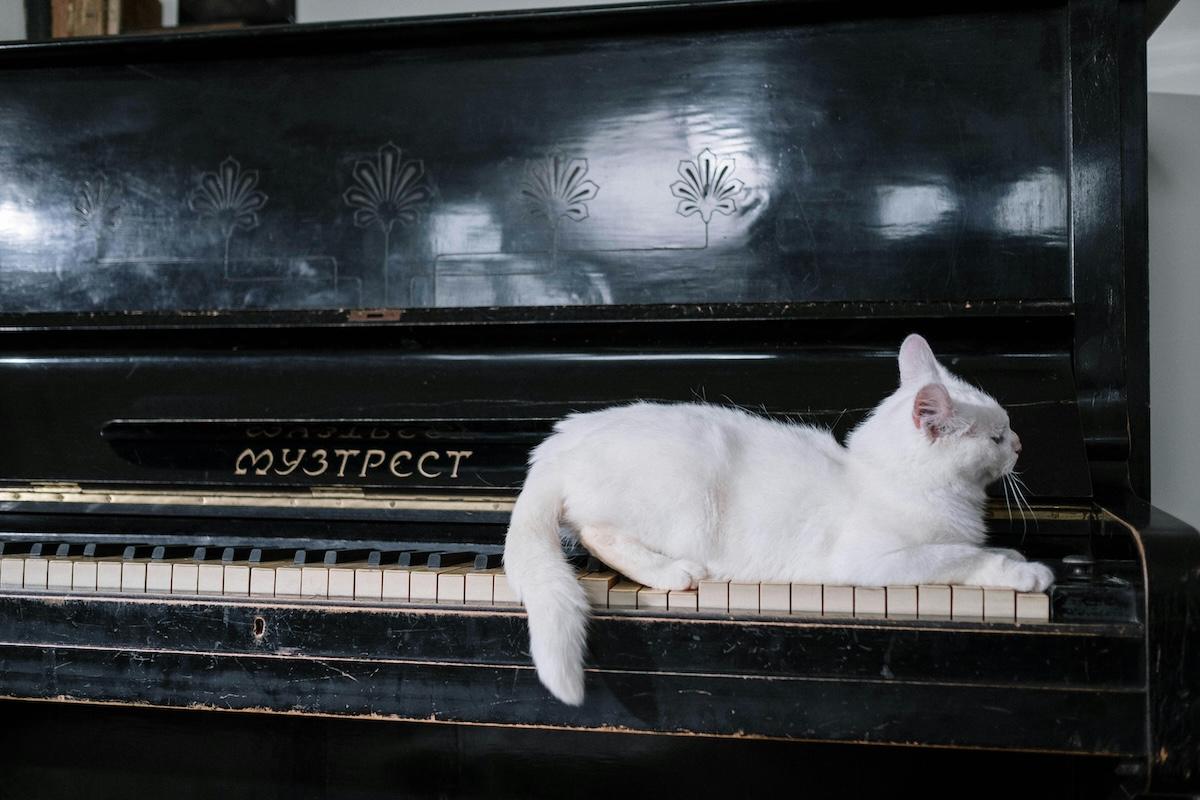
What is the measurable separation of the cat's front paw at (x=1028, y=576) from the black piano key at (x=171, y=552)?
1.11m

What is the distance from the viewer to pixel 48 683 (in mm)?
1329

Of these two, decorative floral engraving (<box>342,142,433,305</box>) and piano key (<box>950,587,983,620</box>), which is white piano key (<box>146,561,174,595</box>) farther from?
piano key (<box>950,587,983,620</box>)

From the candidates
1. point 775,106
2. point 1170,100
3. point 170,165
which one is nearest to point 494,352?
point 775,106

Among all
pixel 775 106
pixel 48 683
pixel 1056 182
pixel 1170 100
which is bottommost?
pixel 48 683

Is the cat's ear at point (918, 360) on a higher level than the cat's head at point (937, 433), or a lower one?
higher

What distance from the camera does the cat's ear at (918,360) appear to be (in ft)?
4.19

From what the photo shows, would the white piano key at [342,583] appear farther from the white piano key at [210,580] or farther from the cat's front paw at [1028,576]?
the cat's front paw at [1028,576]

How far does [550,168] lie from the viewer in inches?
72.6

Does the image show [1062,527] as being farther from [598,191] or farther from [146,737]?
[146,737]

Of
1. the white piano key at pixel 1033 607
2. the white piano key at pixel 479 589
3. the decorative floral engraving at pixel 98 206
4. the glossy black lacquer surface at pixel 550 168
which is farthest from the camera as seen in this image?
the decorative floral engraving at pixel 98 206

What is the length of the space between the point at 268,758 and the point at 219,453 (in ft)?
2.34

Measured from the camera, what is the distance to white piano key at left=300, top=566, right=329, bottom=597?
1.27m

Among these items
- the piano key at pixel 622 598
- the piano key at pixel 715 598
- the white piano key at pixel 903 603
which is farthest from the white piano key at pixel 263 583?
the white piano key at pixel 903 603

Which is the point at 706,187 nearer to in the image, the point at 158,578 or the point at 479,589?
the point at 479,589
